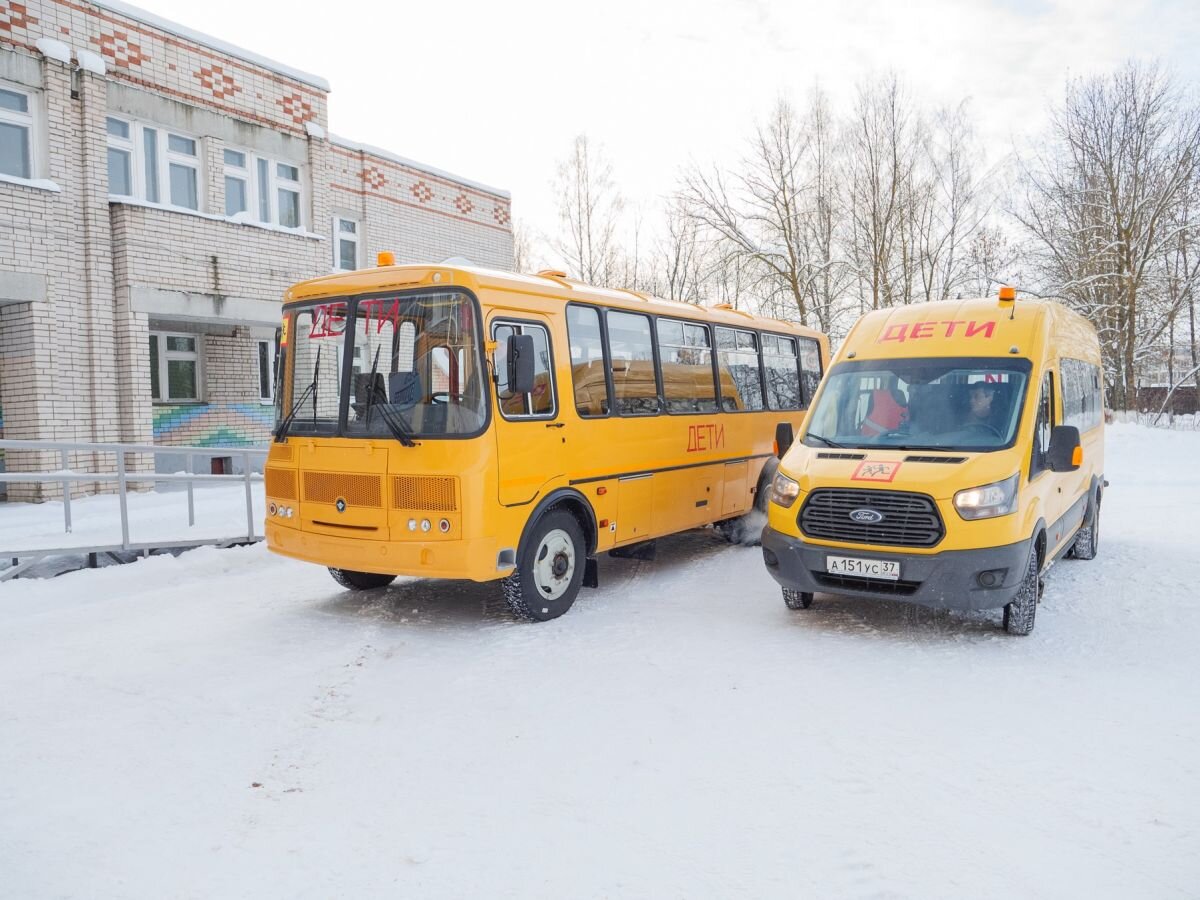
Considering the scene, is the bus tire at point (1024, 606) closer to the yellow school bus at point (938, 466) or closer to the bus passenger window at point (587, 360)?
the yellow school bus at point (938, 466)

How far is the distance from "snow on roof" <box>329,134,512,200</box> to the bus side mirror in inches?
550

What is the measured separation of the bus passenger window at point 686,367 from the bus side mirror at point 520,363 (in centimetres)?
265

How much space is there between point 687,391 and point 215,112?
10.2 meters

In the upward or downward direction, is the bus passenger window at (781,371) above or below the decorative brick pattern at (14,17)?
below

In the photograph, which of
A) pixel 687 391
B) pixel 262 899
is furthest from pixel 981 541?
pixel 262 899

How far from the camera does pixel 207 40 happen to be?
14.5m

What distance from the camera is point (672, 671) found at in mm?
5711

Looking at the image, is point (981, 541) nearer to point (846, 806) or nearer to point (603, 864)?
point (846, 806)

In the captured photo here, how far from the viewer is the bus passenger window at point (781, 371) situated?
37.5 feet

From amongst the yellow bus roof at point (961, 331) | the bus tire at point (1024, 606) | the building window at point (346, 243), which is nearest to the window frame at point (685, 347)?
the yellow bus roof at point (961, 331)

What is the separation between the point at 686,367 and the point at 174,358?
33.6 ft

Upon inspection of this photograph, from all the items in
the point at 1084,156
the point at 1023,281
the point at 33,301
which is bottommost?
the point at 33,301

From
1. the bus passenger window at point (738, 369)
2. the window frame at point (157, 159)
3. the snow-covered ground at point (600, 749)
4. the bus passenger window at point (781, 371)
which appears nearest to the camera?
the snow-covered ground at point (600, 749)

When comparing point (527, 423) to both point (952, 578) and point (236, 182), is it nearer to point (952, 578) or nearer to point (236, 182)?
point (952, 578)
